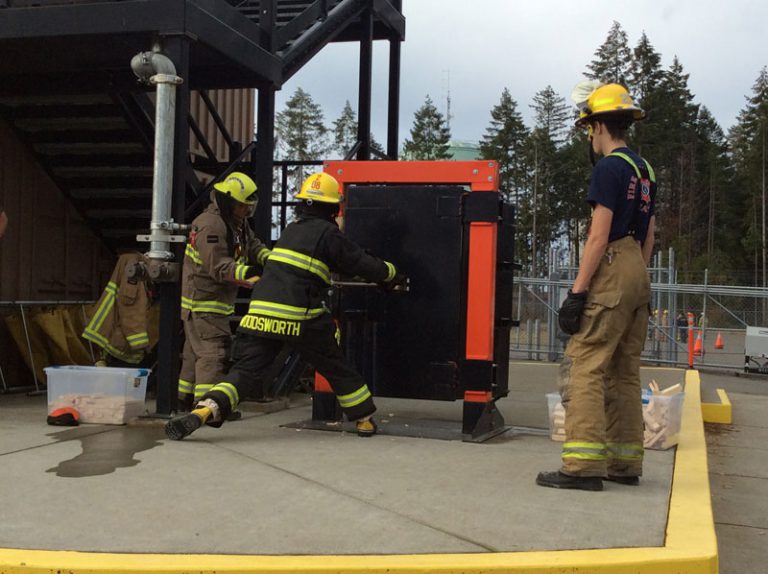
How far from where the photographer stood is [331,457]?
5.16m

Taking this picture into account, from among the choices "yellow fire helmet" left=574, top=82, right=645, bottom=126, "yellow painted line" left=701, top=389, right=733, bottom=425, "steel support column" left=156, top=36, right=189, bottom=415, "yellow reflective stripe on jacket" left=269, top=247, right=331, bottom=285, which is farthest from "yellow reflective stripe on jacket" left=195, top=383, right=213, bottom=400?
"yellow painted line" left=701, top=389, right=733, bottom=425

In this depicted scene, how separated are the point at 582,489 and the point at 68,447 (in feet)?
9.97

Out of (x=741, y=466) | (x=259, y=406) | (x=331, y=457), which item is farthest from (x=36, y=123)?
(x=741, y=466)

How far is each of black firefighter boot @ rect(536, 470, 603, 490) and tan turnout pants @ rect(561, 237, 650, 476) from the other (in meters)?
0.04

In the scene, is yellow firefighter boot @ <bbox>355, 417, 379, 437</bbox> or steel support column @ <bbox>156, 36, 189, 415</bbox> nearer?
yellow firefighter boot @ <bbox>355, 417, 379, 437</bbox>

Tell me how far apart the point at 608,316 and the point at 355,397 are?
2.02 m

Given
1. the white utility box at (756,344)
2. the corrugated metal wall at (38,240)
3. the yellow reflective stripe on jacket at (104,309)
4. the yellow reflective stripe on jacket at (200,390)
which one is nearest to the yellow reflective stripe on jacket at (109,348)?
the yellow reflective stripe on jacket at (104,309)

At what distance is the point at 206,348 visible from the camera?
21.7 feet

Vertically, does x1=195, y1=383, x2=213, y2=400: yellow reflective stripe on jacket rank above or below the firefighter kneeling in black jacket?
below

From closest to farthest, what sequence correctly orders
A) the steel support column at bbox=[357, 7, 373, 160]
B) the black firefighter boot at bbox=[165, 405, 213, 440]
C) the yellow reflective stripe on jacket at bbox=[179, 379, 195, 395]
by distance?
the black firefighter boot at bbox=[165, 405, 213, 440]
the yellow reflective stripe on jacket at bbox=[179, 379, 195, 395]
the steel support column at bbox=[357, 7, 373, 160]

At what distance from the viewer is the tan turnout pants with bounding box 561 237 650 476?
4426 millimetres

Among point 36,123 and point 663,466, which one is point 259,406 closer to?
point 663,466

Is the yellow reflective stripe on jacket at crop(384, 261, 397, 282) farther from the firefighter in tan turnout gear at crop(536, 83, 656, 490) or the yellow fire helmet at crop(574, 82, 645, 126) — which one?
the yellow fire helmet at crop(574, 82, 645, 126)

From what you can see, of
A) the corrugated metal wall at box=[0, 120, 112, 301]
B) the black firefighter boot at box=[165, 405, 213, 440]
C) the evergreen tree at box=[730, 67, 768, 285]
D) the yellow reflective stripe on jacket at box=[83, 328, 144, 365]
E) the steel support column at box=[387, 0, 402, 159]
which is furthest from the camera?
the evergreen tree at box=[730, 67, 768, 285]
